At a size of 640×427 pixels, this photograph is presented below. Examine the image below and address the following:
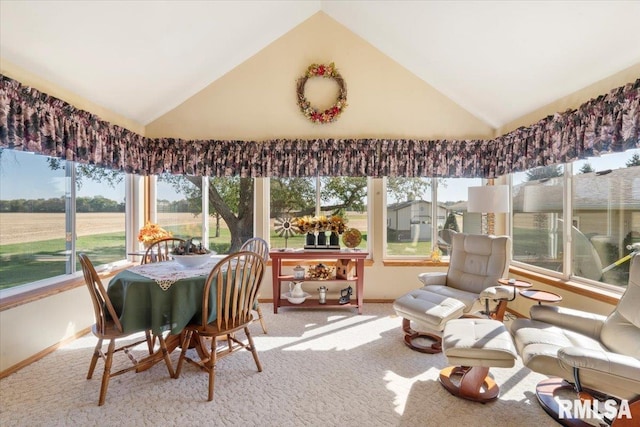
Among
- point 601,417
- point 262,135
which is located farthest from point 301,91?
point 601,417

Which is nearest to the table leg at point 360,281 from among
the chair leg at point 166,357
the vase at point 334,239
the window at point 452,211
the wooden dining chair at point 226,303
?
the vase at point 334,239

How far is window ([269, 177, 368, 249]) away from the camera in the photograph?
432 cm

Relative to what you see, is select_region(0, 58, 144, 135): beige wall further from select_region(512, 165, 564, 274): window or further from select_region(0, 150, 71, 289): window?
select_region(512, 165, 564, 274): window

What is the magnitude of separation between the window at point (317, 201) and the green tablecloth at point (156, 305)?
86.4 inches

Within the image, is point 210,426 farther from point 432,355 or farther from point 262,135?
point 262,135

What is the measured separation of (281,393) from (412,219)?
2947 mm

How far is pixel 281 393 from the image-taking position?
2.17 m

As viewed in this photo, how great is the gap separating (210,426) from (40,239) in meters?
2.48

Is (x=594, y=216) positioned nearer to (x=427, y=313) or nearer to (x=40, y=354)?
(x=427, y=313)

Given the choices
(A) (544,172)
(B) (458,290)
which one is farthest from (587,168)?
(B) (458,290)

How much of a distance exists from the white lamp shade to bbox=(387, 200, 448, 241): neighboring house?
3.14ft

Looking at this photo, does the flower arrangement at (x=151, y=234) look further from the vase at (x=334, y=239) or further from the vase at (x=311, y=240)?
the vase at (x=334, y=239)

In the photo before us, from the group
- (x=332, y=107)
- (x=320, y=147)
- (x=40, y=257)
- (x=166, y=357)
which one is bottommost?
(x=166, y=357)

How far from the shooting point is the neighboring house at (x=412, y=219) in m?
4.32
